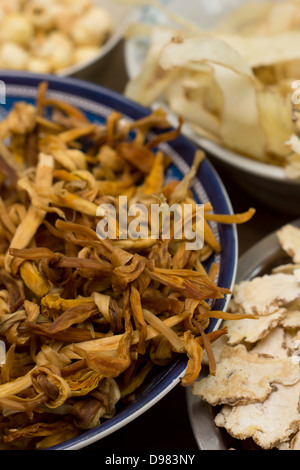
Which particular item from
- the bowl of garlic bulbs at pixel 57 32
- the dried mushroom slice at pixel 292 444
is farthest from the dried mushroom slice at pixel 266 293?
the bowl of garlic bulbs at pixel 57 32

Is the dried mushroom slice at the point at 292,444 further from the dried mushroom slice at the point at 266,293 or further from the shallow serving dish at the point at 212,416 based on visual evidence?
the dried mushroom slice at the point at 266,293

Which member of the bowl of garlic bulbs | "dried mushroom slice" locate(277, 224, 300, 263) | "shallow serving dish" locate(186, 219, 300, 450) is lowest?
"shallow serving dish" locate(186, 219, 300, 450)

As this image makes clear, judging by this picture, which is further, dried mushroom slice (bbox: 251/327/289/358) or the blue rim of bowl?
dried mushroom slice (bbox: 251/327/289/358)

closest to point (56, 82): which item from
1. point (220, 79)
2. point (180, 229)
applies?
point (220, 79)

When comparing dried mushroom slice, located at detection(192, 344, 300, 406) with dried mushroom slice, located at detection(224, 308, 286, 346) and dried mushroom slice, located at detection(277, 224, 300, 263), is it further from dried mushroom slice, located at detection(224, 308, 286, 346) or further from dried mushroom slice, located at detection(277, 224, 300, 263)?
dried mushroom slice, located at detection(277, 224, 300, 263)

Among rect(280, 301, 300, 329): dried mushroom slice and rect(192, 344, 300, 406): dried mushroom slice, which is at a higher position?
rect(280, 301, 300, 329): dried mushroom slice

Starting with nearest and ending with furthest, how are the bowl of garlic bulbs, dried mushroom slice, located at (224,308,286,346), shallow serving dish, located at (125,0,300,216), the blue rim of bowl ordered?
the blue rim of bowl < dried mushroom slice, located at (224,308,286,346) < shallow serving dish, located at (125,0,300,216) < the bowl of garlic bulbs

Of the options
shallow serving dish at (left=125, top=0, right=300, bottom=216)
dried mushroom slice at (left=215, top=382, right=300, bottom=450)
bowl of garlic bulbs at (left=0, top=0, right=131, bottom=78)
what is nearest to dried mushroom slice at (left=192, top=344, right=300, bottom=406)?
dried mushroom slice at (left=215, top=382, right=300, bottom=450)
